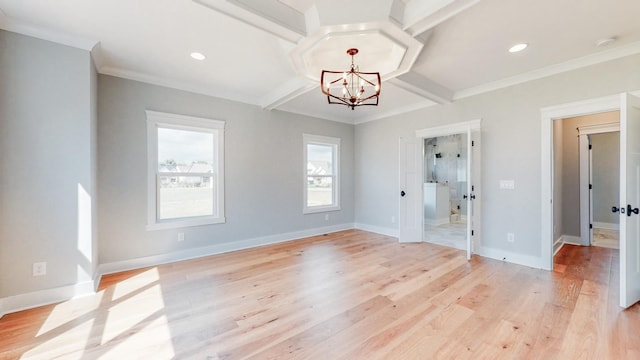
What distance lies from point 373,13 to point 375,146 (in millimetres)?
3799

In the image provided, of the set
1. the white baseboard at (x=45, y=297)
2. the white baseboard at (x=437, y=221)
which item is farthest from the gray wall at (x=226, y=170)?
the white baseboard at (x=437, y=221)

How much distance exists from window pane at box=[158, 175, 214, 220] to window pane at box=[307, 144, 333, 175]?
211cm

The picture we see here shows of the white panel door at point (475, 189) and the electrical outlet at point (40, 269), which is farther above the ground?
the white panel door at point (475, 189)

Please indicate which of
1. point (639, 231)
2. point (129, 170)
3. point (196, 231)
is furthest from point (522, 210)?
point (129, 170)

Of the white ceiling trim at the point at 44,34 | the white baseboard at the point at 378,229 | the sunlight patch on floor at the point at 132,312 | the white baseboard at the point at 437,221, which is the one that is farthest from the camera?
the white baseboard at the point at 437,221

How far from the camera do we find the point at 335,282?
10.0 ft

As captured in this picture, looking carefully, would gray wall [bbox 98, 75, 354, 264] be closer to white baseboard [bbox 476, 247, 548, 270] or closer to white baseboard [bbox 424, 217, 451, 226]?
white baseboard [bbox 424, 217, 451, 226]

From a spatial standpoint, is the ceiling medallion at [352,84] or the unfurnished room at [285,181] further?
the ceiling medallion at [352,84]

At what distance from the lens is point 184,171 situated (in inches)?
157

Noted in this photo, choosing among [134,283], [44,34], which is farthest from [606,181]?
[44,34]

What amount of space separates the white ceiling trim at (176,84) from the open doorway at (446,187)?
412 centimetres

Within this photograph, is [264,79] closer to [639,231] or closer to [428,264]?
[428,264]

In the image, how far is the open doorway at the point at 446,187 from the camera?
20.9 ft

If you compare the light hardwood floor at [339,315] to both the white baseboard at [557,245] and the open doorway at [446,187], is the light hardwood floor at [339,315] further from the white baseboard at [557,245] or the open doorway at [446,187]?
the open doorway at [446,187]
